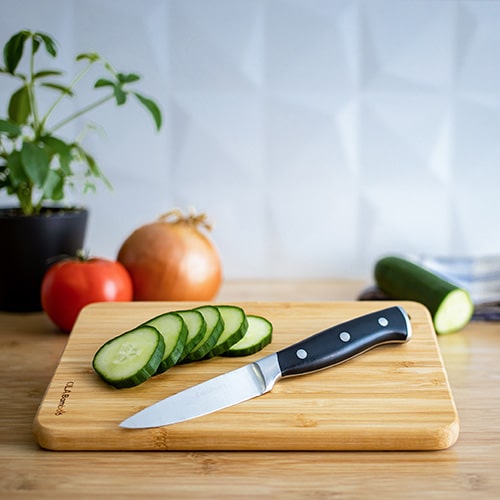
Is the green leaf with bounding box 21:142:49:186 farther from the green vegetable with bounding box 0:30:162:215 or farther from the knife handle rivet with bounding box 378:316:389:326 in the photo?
the knife handle rivet with bounding box 378:316:389:326

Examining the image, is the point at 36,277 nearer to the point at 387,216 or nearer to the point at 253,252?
the point at 253,252

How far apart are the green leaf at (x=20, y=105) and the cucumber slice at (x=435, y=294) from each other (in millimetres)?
764

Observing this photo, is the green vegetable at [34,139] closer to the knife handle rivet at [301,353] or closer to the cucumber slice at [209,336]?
the cucumber slice at [209,336]

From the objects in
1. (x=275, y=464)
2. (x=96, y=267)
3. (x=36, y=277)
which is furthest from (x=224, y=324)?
(x=36, y=277)

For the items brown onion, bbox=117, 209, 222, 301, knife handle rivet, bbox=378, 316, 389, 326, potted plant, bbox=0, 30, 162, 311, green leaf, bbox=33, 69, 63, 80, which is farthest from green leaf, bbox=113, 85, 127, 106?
knife handle rivet, bbox=378, 316, 389, 326

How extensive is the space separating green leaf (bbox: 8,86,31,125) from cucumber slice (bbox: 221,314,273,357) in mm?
628

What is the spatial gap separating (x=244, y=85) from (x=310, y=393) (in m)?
0.97

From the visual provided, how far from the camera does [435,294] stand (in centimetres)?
138

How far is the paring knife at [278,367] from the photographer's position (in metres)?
0.93

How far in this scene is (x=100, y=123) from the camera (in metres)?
1.80

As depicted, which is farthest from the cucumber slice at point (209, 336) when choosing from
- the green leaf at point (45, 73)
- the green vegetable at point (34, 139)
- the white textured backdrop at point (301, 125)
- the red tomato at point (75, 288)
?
the white textured backdrop at point (301, 125)

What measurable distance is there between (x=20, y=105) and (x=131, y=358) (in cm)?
69

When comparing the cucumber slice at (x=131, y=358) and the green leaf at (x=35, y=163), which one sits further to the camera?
the green leaf at (x=35, y=163)

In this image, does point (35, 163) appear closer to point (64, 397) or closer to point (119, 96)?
point (119, 96)
